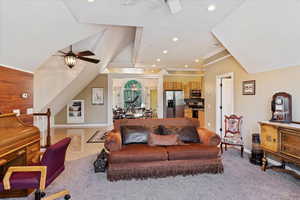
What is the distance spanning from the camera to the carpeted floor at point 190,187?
89.4 inches

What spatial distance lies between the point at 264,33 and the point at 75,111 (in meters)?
8.00

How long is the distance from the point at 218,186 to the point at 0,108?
143 inches

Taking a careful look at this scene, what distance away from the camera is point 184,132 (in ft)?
11.0

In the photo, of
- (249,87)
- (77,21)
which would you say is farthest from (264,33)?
(77,21)

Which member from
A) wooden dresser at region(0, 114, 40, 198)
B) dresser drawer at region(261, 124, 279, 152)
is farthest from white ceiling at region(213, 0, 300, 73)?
wooden dresser at region(0, 114, 40, 198)

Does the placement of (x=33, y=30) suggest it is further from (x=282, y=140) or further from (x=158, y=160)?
(x=282, y=140)

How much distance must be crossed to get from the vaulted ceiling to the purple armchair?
1.85m

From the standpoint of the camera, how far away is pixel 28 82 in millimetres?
3574

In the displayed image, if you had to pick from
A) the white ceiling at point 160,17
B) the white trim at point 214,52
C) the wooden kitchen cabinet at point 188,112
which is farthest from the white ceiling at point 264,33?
the wooden kitchen cabinet at point 188,112

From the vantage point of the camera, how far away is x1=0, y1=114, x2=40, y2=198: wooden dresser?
2.05 metres

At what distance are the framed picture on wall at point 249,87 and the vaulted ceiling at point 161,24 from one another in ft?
1.08

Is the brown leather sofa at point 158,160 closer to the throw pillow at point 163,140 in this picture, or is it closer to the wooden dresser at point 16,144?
the throw pillow at point 163,140

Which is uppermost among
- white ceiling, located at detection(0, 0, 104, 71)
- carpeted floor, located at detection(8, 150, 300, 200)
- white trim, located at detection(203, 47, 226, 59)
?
white trim, located at detection(203, 47, 226, 59)

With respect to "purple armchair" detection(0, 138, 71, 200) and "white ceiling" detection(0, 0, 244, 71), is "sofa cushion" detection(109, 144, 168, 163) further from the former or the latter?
"white ceiling" detection(0, 0, 244, 71)
